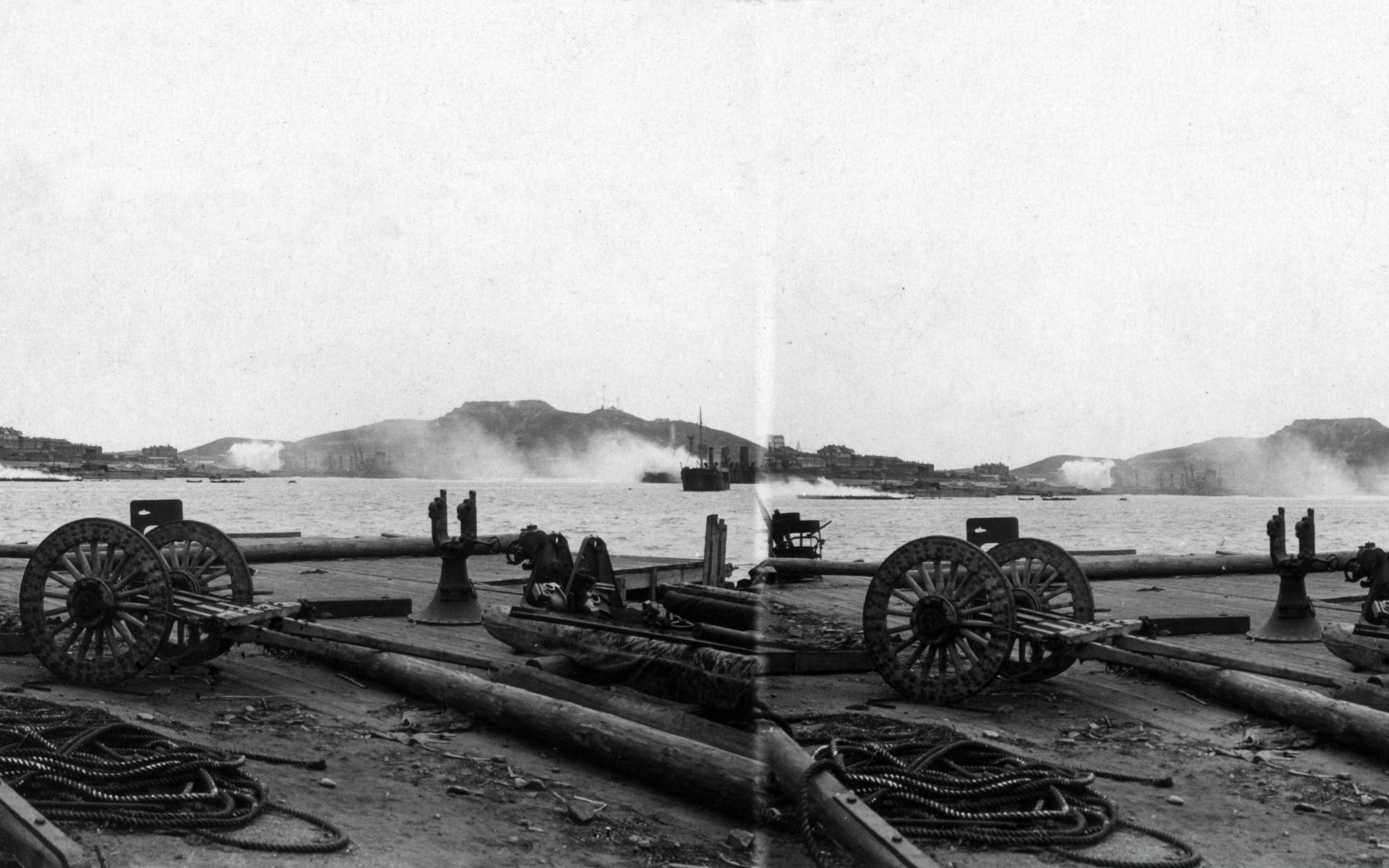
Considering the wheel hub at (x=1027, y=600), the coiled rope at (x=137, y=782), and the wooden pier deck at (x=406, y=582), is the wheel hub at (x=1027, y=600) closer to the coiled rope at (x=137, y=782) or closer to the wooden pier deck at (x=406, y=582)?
the wooden pier deck at (x=406, y=582)

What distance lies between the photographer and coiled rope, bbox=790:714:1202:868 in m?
5.71

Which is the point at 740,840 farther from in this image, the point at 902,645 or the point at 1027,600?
the point at 1027,600

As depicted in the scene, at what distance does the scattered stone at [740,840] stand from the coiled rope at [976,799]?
0.33 m

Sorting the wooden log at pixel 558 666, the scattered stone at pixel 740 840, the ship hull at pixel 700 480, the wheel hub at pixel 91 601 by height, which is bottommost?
the scattered stone at pixel 740 840

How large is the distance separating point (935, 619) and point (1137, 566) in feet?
38.7

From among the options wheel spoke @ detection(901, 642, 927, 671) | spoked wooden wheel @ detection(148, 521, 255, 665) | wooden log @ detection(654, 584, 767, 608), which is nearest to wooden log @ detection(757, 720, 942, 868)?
wheel spoke @ detection(901, 642, 927, 671)

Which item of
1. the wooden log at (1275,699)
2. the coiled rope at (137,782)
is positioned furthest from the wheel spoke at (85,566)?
the wooden log at (1275,699)

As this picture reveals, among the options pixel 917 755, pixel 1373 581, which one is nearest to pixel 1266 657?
pixel 1373 581

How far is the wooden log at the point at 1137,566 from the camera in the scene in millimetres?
18406

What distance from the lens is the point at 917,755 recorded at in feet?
22.4

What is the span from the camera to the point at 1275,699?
8.41 meters

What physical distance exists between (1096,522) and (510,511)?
46.1 meters

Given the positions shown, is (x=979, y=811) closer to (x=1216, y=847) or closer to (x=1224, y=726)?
(x=1216, y=847)

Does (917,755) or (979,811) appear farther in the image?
(917,755)
